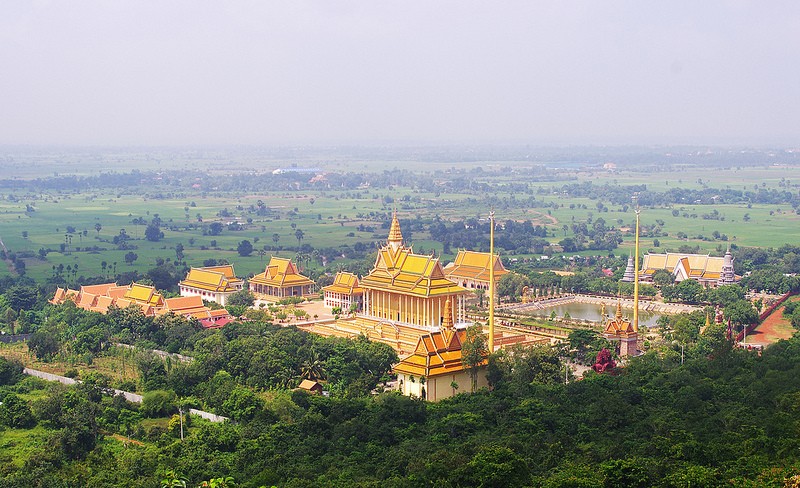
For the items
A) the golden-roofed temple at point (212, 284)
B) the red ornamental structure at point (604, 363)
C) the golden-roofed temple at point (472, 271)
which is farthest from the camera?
the golden-roofed temple at point (472, 271)

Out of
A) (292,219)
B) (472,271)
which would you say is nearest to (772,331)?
(472,271)

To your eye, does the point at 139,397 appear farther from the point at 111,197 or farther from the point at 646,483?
the point at 111,197

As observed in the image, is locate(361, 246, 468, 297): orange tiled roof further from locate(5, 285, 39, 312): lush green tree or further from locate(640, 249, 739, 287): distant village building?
locate(640, 249, 739, 287): distant village building

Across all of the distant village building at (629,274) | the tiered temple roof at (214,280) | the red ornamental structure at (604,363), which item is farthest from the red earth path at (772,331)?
the tiered temple roof at (214,280)

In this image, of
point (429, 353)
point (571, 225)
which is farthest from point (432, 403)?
point (571, 225)

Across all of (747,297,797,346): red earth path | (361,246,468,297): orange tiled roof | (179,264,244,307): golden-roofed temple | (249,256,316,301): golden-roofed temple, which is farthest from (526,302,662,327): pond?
(179,264,244,307): golden-roofed temple

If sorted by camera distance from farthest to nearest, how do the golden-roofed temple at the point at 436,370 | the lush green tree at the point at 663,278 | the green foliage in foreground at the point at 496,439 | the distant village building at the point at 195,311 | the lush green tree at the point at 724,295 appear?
the lush green tree at the point at 663,278 < the lush green tree at the point at 724,295 < the distant village building at the point at 195,311 < the golden-roofed temple at the point at 436,370 < the green foliage in foreground at the point at 496,439

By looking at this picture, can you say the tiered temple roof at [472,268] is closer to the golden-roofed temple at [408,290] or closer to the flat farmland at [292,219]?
the flat farmland at [292,219]
